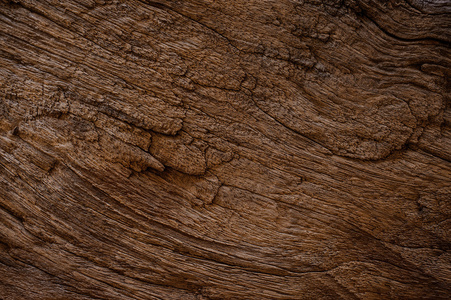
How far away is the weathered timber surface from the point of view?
301 cm

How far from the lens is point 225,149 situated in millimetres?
3088

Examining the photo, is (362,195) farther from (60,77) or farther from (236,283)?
(60,77)

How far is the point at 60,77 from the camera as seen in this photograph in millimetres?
3018

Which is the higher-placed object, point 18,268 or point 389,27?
point 389,27

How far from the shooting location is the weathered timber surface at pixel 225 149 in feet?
9.88

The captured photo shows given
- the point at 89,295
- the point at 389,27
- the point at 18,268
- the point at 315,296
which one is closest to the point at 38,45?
the point at 18,268

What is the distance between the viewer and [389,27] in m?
3.07

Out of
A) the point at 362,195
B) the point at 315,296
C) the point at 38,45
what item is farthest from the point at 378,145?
the point at 38,45

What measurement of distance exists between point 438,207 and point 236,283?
2219mm

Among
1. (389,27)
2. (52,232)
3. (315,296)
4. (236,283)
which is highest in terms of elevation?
(389,27)

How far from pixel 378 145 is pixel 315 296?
5.62 feet

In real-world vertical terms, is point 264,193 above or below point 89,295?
above

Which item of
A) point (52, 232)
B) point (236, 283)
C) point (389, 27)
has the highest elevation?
point (389, 27)

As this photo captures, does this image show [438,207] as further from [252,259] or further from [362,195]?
[252,259]
